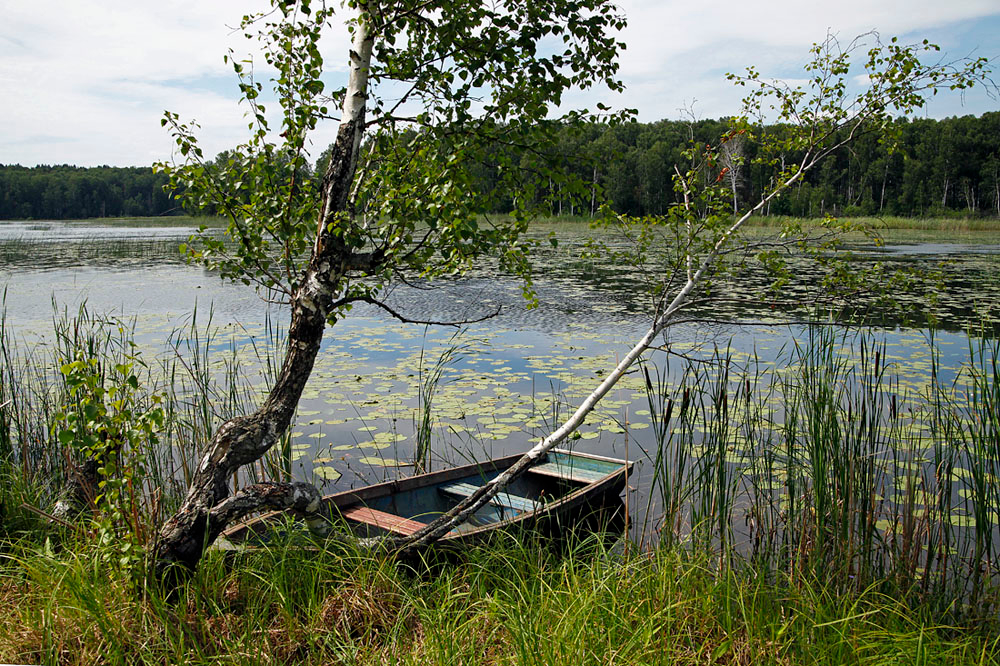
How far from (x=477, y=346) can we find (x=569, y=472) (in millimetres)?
4700

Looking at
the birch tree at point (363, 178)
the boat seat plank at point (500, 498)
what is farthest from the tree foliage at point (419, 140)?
the boat seat plank at point (500, 498)

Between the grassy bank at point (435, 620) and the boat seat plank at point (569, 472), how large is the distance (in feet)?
5.41

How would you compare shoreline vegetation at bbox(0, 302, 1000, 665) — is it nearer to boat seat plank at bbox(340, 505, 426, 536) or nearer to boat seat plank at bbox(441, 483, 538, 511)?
boat seat plank at bbox(340, 505, 426, 536)

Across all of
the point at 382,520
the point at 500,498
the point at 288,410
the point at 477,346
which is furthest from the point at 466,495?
the point at 477,346

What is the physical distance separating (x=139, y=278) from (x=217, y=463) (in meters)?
16.3

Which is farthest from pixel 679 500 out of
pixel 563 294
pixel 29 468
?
pixel 563 294

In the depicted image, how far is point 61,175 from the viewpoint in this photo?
7544 centimetres

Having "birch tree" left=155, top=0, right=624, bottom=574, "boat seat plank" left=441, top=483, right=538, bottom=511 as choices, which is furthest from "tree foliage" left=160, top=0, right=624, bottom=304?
"boat seat plank" left=441, top=483, right=538, bottom=511

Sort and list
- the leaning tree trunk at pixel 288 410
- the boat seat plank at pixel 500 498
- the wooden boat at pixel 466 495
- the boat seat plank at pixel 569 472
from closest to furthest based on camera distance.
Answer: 1. the leaning tree trunk at pixel 288 410
2. the wooden boat at pixel 466 495
3. the boat seat plank at pixel 500 498
4. the boat seat plank at pixel 569 472

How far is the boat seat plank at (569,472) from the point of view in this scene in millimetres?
4727

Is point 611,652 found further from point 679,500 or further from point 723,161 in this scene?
point 723,161

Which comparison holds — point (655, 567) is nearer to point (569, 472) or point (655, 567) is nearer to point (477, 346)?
point (569, 472)

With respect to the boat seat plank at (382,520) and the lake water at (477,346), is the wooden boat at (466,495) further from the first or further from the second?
the lake water at (477,346)

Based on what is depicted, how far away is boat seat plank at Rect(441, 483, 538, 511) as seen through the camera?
4.30m
